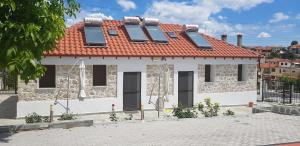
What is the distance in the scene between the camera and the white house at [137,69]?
1853 cm

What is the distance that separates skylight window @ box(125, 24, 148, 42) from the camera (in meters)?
21.5

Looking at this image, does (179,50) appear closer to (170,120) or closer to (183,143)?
(170,120)

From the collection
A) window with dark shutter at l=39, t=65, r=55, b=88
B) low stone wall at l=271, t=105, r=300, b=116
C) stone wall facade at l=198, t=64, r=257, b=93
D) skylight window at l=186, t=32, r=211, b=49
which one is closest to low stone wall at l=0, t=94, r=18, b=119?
window with dark shutter at l=39, t=65, r=55, b=88

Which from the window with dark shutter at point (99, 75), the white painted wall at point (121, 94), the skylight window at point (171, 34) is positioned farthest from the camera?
the skylight window at point (171, 34)

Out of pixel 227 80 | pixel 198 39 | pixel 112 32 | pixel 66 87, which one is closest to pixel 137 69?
pixel 112 32

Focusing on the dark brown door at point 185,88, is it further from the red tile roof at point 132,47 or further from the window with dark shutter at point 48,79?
the window with dark shutter at point 48,79

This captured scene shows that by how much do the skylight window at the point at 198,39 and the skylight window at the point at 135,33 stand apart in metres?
3.63

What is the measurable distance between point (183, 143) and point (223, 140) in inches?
64.4

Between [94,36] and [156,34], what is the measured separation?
4476 mm

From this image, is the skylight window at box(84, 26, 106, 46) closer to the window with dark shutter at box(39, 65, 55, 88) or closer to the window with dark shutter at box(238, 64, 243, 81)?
the window with dark shutter at box(39, 65, 55, 88)

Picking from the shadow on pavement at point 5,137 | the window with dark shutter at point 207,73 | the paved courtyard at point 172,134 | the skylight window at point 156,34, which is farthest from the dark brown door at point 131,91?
the shadow on pavement at point 5,137

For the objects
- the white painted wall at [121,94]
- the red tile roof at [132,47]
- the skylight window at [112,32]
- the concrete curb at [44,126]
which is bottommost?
the concrete curb at [44,126]

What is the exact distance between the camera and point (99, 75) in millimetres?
19609

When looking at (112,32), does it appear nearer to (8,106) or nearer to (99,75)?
(99,75)
